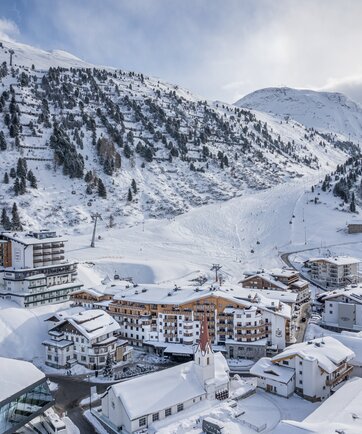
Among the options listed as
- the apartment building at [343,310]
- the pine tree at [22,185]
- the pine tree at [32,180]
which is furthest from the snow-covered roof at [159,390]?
the pine tree at [32,180]

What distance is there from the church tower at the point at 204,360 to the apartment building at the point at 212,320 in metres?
15.3

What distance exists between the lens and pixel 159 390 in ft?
137

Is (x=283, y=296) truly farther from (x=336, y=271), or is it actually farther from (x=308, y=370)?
(x=336, y=271)

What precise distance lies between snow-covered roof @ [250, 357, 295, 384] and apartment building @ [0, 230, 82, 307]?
36.5 meters

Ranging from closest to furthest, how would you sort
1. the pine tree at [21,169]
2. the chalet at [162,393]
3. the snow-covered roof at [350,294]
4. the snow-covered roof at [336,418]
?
the snow-covered roof at [336,418] → the chalet at [162,393] → the snow-covered roof at [350,294] → the pine tree at [21,169]

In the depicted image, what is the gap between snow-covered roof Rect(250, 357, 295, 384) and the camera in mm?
47344

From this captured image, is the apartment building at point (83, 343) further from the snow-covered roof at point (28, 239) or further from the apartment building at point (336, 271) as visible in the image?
the apartment building at point (336, 271)

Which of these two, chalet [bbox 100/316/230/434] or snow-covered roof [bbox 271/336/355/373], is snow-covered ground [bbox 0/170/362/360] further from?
snow-covered roof [bbox 271/336/355/373]

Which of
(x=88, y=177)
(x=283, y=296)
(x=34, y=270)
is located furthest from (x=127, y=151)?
(x=283, y=296)

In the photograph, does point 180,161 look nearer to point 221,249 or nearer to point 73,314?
point 221,249

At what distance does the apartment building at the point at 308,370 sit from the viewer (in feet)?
153

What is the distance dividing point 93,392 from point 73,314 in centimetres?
1635

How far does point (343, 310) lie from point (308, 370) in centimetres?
2587

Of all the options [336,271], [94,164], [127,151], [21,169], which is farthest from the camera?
[127,151]
